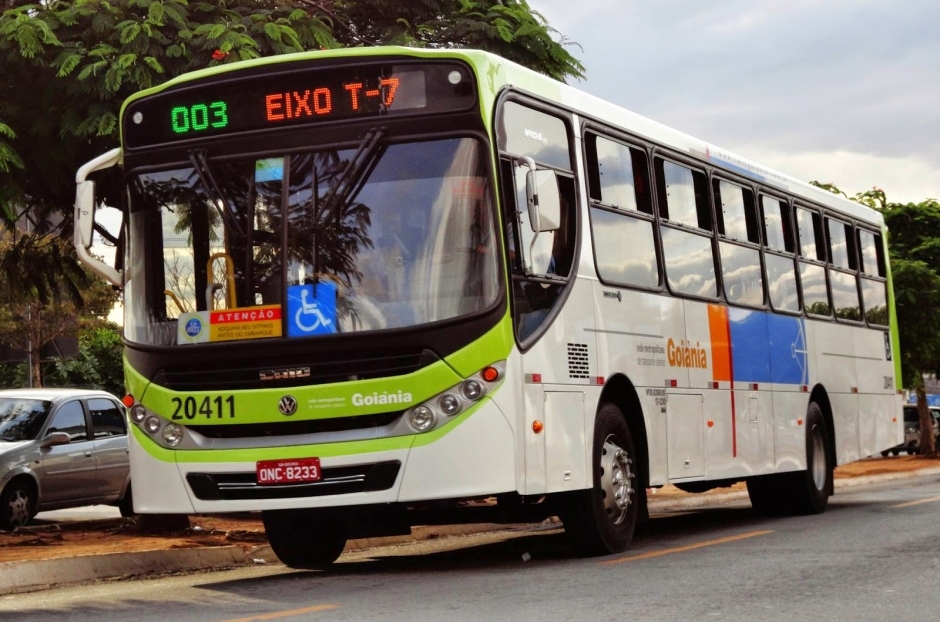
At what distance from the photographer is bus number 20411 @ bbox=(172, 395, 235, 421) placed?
10.1 metres

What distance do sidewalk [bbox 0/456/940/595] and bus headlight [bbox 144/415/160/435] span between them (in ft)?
4.63

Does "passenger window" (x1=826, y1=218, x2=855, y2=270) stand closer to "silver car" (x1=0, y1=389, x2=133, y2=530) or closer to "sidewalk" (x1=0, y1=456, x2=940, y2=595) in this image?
"sidewalk" (x1=0, y1=456, x2=940, y2=595)

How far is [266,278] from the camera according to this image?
32.8ft

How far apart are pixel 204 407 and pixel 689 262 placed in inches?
197

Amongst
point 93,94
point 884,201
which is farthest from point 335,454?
point 884,201

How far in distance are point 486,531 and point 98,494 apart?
5.29 m

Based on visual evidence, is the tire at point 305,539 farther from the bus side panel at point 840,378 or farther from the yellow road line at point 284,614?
the bus side panel at point 840,378

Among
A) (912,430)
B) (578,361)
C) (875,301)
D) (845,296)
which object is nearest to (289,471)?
(578,361)

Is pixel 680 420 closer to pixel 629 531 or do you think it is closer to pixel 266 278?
pixel 629 531

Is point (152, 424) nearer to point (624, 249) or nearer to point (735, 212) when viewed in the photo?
point (624, 249)

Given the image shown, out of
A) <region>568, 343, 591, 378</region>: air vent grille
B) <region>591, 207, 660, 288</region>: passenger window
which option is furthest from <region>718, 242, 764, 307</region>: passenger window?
<region>568, 343, 591, 378</region>: air vent grille

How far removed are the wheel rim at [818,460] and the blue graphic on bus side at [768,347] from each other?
0.78 m

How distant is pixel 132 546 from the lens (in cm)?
1452

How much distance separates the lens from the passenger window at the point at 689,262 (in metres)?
12.9
